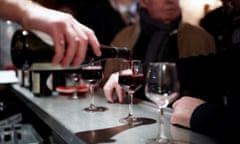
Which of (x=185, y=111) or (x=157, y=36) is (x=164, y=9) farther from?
(x=185, y=111)

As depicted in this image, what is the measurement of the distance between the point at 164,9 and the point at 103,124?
1.22 metres

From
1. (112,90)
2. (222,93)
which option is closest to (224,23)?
(222,93)

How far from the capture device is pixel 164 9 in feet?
6.38

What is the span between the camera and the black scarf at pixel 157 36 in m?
1.94

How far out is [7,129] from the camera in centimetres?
153

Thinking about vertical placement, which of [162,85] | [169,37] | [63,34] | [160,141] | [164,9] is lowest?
[160,141]

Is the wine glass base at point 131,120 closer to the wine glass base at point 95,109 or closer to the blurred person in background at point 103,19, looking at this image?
the wine glass base at point 95,109

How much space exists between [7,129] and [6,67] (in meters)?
0.85

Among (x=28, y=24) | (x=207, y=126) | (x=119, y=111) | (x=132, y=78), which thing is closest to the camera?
(x=28, y=24)

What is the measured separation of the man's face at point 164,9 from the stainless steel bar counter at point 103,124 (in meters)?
0.86

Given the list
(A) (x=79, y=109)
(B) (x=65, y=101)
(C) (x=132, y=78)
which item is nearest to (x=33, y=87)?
(B) (x=65, y=101)

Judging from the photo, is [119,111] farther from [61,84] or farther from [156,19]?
[156,19]

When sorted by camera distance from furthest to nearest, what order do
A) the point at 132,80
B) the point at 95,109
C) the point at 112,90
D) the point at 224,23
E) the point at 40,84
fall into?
the point at 224,23
the point at 40,84
the point at 112,90
the point at 95,109
the point at 132,80

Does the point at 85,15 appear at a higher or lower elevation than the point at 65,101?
higher
